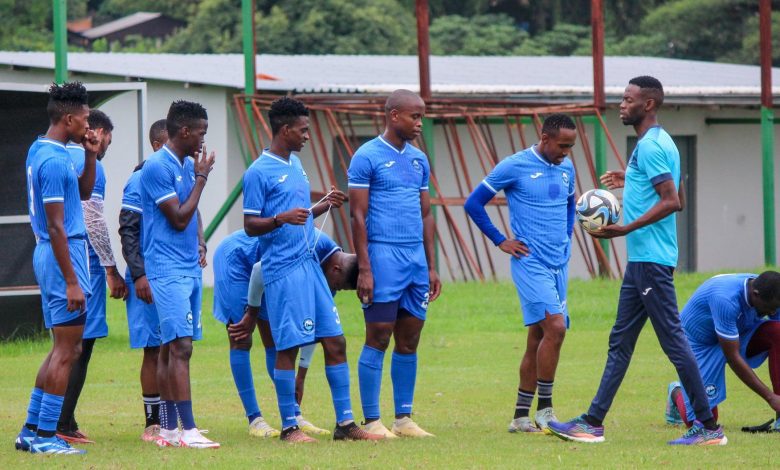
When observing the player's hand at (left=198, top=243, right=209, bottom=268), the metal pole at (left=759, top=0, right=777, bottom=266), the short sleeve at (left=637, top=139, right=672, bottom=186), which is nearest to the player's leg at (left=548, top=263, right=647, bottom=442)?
the short sleeve at (left=637, top=139, right=672, bottom=186)

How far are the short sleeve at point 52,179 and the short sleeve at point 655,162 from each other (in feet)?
12.6

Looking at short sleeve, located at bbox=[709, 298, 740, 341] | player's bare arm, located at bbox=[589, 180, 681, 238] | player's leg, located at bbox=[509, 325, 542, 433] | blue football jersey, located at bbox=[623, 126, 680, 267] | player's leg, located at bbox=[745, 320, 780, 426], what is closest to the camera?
player's bare arm, located at bbox=[589, 180, 681, 238]

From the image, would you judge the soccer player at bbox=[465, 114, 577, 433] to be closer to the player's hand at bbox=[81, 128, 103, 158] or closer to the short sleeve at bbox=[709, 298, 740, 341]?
the short sleeve at bbox=[709, 298, 740, 341]

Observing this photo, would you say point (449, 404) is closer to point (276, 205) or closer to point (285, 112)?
point (276, 205)

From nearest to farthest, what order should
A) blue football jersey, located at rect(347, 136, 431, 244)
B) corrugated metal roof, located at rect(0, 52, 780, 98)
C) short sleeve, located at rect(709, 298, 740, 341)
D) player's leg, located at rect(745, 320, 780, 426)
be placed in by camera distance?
1. blue football jersey, located at rect(347, 136, 431, 244)
2. short sleeve, located at rect(709, 298, 740, 341)
3. player's leg, located at rect(745, 320, 780, 426)
4. corrugated metal roof, located at rect(0, 52, 780, 98)

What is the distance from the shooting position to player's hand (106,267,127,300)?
9.82 meters

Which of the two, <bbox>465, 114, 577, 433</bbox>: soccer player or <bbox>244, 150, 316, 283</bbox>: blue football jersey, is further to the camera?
<bbox>465, 114, 577, 433</bbox>: soccer player

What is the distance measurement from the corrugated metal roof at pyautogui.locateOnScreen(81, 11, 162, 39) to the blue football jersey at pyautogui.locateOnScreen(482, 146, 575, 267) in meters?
53.2

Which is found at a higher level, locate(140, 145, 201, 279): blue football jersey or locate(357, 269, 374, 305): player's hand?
locate(140, 145, 201, 279): blue football jersey

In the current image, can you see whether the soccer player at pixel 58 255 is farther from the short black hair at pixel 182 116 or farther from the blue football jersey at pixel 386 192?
the blue football jersey at pixel 386 192

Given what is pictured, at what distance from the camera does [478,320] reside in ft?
58.8

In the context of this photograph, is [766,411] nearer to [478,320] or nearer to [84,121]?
[84,121]

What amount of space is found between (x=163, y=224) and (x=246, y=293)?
111 cm

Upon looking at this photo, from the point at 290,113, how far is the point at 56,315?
210cm
